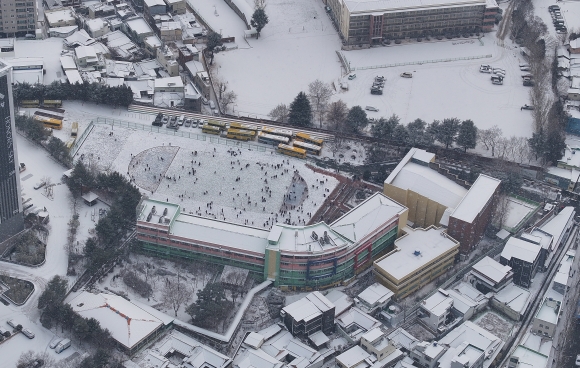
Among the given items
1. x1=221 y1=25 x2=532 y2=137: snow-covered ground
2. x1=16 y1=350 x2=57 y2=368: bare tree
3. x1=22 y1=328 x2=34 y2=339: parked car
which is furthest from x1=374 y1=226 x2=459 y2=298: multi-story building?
x1=22 y1=328 x2=34 y2=339: parked car

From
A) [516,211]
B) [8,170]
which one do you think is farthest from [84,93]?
[516,211]

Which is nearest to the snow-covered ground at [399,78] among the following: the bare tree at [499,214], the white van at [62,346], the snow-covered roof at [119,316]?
the bare tree at [499,214]

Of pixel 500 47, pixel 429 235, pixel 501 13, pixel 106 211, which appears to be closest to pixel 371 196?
pixel 429 235

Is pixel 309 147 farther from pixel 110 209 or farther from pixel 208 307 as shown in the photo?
pixel 208 307

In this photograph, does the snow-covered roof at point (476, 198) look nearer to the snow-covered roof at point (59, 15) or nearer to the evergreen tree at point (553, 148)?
the evergreen tree at point (553, 148)

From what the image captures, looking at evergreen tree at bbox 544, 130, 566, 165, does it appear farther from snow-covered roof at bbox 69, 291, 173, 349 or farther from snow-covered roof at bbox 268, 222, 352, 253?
snow-covered roof at bbox 69, 291, 173, 349

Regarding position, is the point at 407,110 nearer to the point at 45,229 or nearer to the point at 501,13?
the point at 501,13
